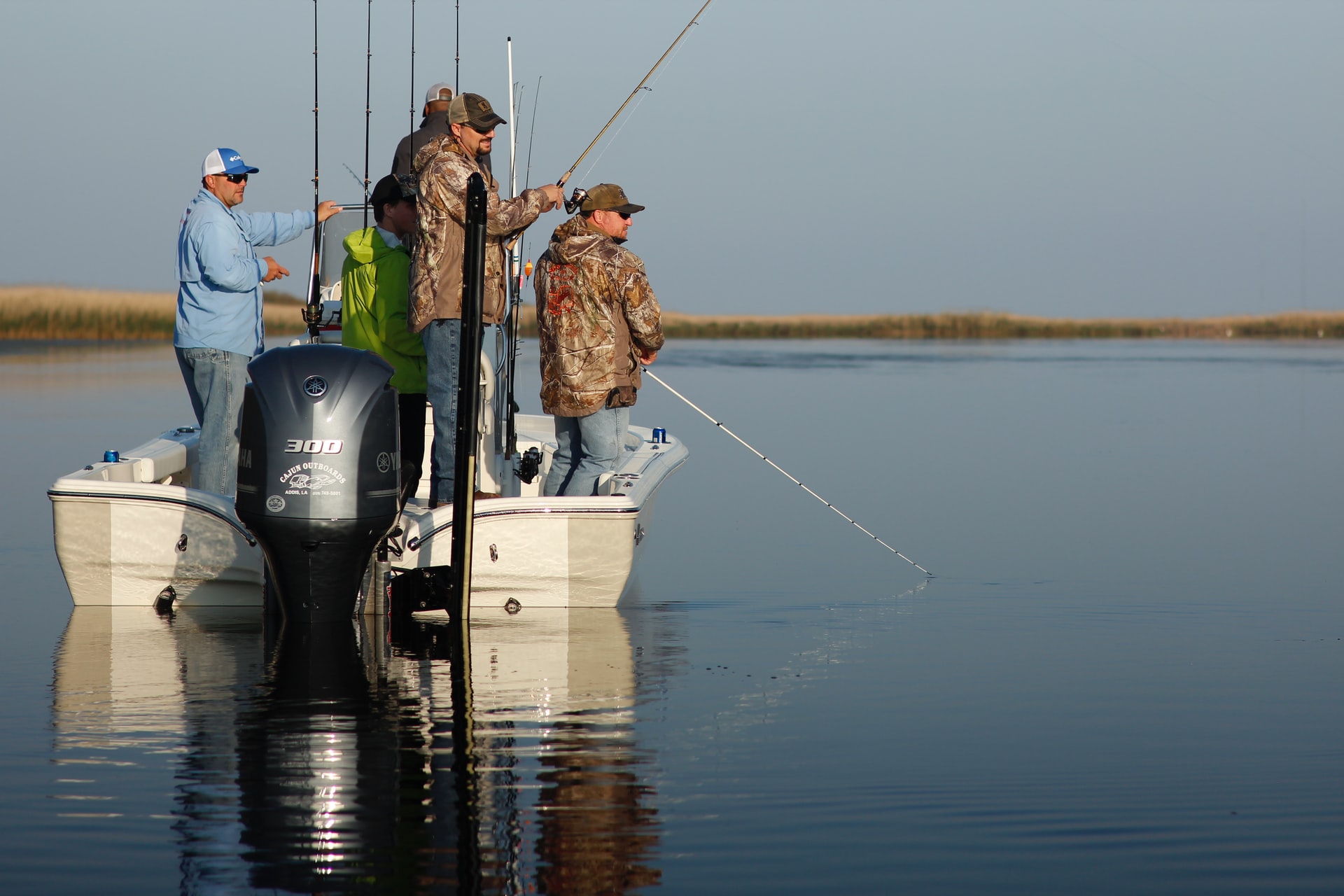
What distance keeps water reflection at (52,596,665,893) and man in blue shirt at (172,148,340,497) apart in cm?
69

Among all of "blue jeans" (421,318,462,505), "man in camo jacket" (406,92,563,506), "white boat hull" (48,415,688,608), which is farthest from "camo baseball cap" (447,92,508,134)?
"white boat hull" (48,415,688,608)

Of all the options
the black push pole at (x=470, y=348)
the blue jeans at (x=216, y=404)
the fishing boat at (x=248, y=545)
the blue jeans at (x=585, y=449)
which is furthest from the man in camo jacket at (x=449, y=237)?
the blue jeans at (x=216, y=404)

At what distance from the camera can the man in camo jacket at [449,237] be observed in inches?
216

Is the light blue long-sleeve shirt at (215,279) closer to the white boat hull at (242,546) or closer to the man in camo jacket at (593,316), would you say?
the white boat hull at (242,546)

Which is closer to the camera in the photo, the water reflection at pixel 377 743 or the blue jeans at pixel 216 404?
the water reflection at pixel 377 743

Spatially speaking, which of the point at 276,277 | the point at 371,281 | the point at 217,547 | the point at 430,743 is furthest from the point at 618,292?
the point at 430,743

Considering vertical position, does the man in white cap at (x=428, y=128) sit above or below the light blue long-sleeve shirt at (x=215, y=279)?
above

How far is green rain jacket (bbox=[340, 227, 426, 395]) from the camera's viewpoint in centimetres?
577

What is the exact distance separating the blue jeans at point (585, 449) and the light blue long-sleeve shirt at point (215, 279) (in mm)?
1320

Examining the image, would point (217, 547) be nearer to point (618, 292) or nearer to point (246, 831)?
point (618, 292)

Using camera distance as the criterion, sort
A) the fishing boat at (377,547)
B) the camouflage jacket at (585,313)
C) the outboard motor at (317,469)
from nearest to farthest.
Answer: the outboard motor at (317,469) → the fishing boat at (377,547) → the camouflage jacket at (585,313)

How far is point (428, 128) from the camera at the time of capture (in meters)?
6.79

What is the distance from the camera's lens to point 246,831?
3182mm

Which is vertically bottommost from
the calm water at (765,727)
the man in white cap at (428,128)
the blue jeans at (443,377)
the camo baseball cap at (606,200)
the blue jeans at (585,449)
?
the calm water at (765,727)
